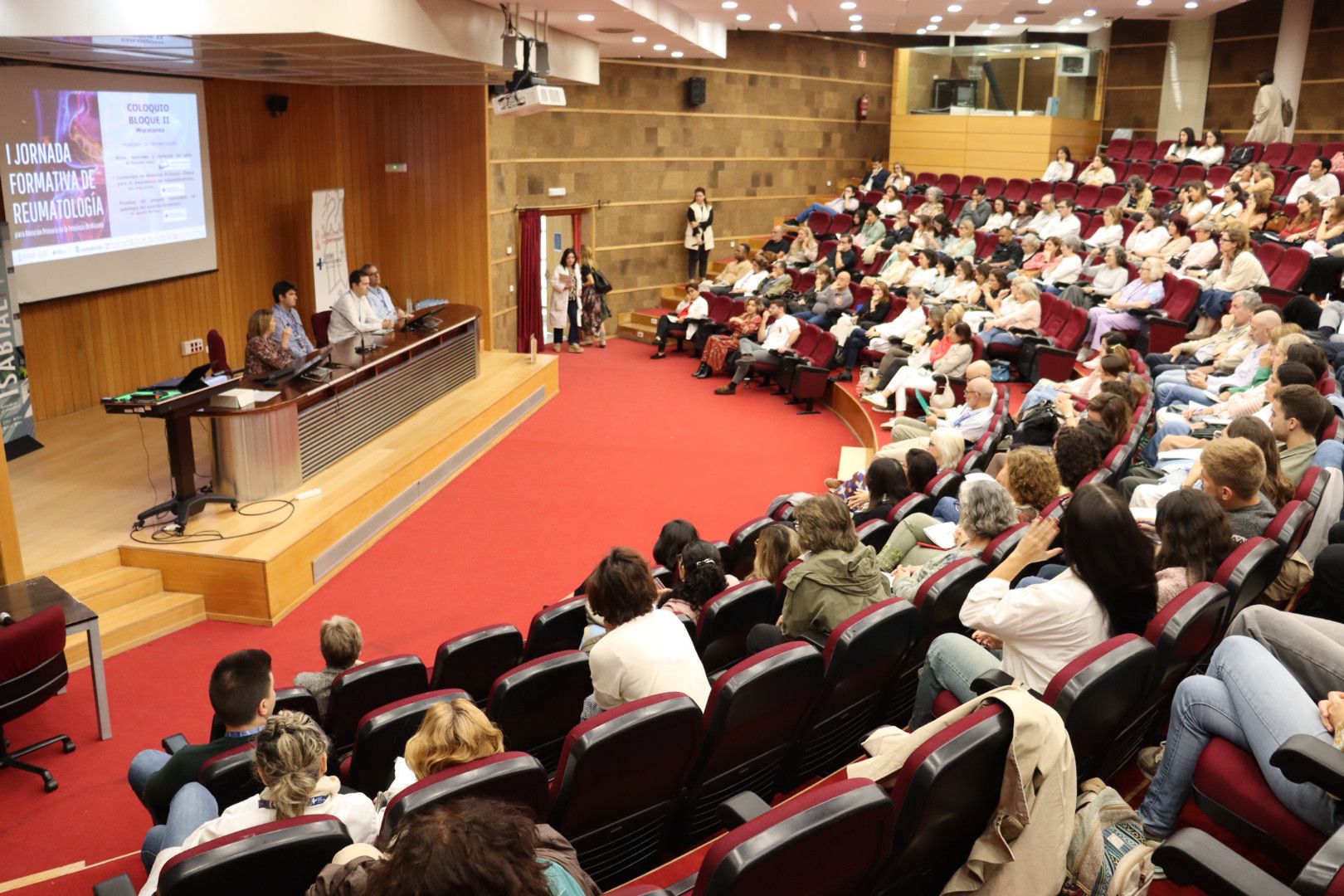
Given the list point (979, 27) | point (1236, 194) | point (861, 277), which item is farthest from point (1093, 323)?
point (979, 27)

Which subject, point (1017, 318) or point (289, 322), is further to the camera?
point (1017, 318)

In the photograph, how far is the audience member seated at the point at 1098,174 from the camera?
42.2 ft

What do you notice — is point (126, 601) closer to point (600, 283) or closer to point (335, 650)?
point (335, 650)

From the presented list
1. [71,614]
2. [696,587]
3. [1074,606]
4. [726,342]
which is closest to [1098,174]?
[726,342]

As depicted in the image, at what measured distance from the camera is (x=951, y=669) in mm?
2855

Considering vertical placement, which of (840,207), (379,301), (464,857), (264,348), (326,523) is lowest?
(326,523)

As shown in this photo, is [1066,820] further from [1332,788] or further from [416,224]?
[416,224]

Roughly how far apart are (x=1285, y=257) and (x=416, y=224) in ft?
25.4

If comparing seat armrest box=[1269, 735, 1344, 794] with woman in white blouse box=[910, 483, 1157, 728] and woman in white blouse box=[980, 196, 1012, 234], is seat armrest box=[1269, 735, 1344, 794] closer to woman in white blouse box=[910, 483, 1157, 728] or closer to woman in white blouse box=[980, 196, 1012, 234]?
woman in white blouse box=[910, 483, 1157, 728]

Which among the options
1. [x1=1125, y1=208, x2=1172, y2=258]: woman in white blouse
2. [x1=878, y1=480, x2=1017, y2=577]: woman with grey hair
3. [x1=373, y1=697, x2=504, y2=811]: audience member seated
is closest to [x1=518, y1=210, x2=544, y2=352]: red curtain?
[x1=1125, y1=208, x2=1172, y2=258]: woman in white blouse

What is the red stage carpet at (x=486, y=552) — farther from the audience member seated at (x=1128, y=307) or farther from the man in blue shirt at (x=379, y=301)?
the audience member seated at (x=1128, y=307)

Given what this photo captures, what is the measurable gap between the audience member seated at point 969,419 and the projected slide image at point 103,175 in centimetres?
586

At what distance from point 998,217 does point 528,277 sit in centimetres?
546

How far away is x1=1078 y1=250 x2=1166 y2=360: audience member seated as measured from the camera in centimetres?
834
